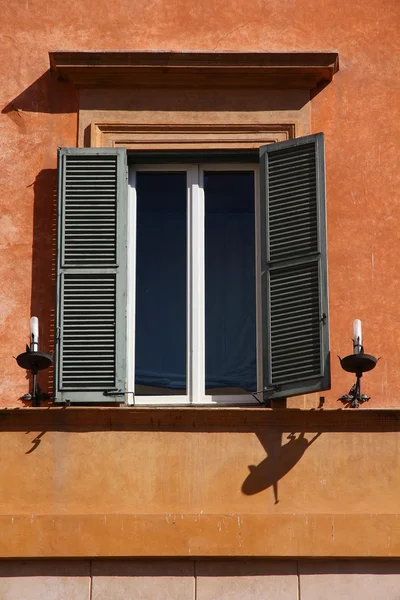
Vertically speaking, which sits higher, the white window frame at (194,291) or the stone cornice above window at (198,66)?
the stone cornice above window at (198,66)

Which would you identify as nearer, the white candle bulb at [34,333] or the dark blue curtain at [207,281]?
the white candle bulb at [34,333]

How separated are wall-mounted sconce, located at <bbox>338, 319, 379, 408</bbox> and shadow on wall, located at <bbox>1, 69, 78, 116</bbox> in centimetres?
270

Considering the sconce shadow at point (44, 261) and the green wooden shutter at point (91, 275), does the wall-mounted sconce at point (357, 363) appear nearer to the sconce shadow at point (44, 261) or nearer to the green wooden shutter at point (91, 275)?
the green wooden shutter at point (91, 275)

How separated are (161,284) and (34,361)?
1.23 m

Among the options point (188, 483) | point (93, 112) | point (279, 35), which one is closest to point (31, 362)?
point (188, 483)

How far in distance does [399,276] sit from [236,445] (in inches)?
66.9

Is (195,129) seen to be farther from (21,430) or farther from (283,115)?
(21,430)

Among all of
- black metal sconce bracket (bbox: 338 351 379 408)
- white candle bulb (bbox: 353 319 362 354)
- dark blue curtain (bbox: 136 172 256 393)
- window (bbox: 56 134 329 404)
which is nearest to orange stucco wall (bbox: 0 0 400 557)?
black metal sconce bracket (bbox: 338 351 379 408)

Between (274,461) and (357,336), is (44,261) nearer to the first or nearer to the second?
(274,461)

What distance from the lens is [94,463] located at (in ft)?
34.6

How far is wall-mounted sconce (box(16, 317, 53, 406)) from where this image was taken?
10.6 metres

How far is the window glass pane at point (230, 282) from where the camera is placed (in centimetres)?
1114

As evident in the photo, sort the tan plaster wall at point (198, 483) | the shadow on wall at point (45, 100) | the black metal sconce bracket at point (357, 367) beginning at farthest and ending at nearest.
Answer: the shadow on wall at point (45, 100)
the black metal sconce bracket at point (357, 367)
the tan plaster wall at point (198, 483)

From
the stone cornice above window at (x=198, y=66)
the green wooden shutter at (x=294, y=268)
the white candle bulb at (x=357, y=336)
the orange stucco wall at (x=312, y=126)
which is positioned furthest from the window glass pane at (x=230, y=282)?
the white candle bulb at (x=357, y=336)
